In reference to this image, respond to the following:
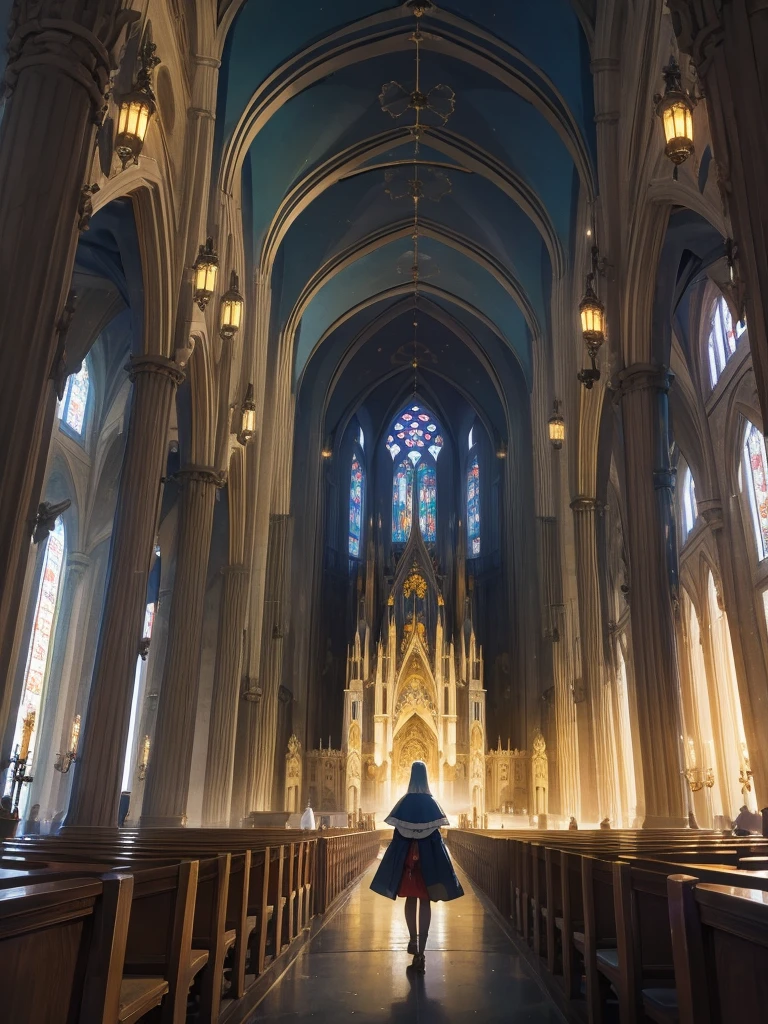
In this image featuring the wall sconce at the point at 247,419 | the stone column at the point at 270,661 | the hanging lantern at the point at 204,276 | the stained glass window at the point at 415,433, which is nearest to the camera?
the hanging lantern at the point at 204,276

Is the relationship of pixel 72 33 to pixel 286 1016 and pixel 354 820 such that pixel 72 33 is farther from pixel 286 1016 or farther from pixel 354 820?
pixel 354 820

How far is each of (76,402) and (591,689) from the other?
46.2 feet

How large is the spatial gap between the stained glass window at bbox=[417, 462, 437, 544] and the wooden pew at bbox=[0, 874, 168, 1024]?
32427 millimetres

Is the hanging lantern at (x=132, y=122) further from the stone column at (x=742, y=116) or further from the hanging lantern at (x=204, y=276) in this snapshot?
the stone column at (x=742, y=116)

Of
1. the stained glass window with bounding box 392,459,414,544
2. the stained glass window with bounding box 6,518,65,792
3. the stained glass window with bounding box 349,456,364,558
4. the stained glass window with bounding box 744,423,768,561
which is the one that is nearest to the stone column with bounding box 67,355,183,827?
the stained glass window with bounding box 6,518,65,792

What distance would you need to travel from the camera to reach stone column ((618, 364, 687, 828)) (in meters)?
9.52

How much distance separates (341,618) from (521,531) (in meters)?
9.08

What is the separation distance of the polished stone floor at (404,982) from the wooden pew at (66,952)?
6.29ft

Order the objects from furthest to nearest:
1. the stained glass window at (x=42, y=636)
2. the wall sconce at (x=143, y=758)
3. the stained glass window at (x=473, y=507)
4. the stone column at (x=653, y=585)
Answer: the stained glass window at (x=473, y=507) → the wall sconce at (x=143, y=758) → the stained glass window at (x=42, y=636) → the stone column at (x=653, y=585)

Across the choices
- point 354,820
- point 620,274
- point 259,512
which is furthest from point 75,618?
point 620,274

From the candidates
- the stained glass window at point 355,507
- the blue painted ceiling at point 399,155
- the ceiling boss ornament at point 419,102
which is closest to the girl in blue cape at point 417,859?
the blue painted ceiling at point 399,155

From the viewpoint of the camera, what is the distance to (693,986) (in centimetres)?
191

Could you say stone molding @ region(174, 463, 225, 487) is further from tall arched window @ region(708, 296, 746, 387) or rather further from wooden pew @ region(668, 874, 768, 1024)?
wooden pew @ region(668, 874, 768, 1024)

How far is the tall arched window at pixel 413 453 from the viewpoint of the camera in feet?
117
